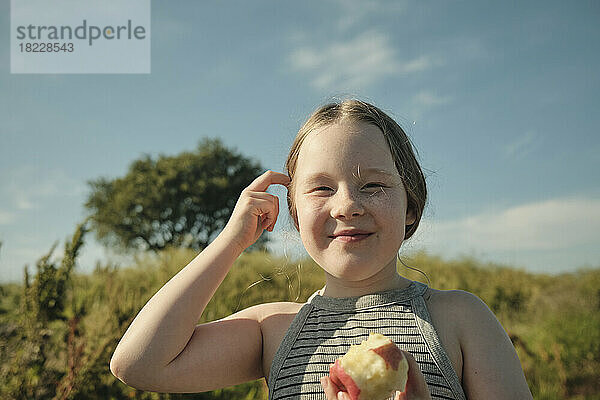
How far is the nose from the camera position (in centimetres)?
162

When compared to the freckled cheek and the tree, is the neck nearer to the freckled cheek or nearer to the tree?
the freckled cheek

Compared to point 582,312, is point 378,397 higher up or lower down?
higher up

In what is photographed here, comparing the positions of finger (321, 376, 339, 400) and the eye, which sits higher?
the eye

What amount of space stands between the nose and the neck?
0.27 meters

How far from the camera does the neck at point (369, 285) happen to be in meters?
1.77

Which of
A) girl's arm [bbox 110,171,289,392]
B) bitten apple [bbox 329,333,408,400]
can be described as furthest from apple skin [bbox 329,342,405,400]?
girl's arm [bbox 110,171,289,392]

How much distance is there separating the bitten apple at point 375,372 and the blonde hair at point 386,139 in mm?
682

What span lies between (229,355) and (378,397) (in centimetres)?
64

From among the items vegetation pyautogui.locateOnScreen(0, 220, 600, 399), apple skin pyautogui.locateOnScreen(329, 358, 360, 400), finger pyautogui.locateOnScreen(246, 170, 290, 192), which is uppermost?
finger pyautogui.locateOnScreen(246, 170, 290, 192)

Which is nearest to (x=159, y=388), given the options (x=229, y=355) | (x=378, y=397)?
(x=229, y=355)

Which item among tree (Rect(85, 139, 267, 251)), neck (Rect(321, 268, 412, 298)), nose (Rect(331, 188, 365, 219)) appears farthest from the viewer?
tree (Rect(85, 139, 267, 251))

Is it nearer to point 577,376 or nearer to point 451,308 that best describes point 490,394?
point 451,308

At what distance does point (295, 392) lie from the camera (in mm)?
1623

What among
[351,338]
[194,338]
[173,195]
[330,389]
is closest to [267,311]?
[194,338]
